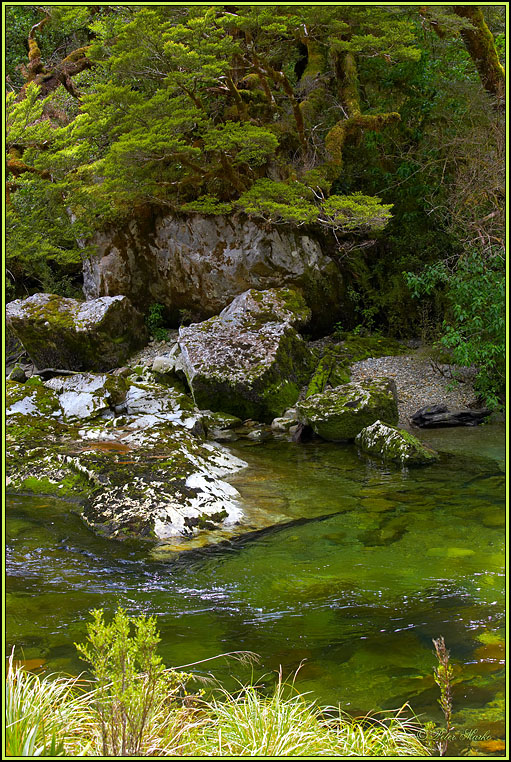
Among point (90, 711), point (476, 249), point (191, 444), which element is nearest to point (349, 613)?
point (90, 711)

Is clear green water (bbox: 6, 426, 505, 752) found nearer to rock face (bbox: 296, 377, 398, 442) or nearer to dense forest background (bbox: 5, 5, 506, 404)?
rock face (bbox: 296, 377, 398, 442)

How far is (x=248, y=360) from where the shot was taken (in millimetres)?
11609

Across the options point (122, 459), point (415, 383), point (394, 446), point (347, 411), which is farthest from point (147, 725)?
point (415, 383)

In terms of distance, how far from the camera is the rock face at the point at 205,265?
14461 millimetres

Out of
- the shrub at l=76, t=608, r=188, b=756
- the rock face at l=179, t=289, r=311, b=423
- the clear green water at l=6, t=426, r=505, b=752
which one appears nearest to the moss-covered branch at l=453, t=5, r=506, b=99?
the rock face at l=179, t=289, r=311, b=423

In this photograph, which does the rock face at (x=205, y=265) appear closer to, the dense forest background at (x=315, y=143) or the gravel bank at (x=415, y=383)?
the dense forest background at (x=315, y=143)

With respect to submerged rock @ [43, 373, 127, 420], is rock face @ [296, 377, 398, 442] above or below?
below

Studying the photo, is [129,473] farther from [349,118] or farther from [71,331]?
[349,118]

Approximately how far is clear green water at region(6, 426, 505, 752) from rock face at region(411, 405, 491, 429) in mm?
2742

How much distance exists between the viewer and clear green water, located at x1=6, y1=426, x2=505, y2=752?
3639 millimetres

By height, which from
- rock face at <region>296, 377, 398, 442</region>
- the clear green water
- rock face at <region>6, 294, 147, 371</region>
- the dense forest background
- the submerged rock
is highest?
the dense forest background

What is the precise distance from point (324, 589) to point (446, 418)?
20.9 feet

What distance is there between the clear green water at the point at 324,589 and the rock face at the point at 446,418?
2.74 metres

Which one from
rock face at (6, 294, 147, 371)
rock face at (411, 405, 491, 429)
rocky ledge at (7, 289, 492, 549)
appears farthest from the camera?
rock face at (6, 294, 147, 371)
